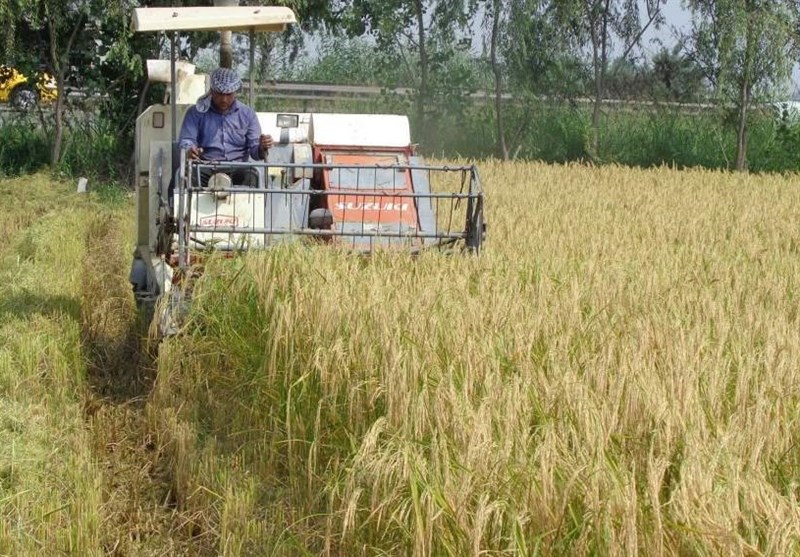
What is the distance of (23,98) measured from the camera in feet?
67.4

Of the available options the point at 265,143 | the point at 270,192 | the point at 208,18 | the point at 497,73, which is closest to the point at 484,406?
the point at 270,192

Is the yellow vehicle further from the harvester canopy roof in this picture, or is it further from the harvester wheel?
the harvester canopy roof

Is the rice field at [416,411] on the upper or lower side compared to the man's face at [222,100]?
lower

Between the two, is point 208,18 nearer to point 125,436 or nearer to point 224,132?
point 224,132

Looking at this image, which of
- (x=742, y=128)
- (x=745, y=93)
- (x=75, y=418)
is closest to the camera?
(x=75, y=418)

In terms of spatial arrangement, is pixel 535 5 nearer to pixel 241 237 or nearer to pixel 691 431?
pixel 241 237

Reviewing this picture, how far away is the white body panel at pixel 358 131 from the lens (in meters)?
9.08

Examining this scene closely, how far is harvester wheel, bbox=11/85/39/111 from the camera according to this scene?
2022 cm

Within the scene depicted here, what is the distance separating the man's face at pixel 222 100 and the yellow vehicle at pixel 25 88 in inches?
484

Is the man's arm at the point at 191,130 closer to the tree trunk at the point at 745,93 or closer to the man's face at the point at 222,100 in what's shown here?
the man's face at the point at 222,100

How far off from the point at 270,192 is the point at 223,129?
0.94m

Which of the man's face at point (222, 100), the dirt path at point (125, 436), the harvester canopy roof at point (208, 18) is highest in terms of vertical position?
the harvester canopy roof at point (208, 18)

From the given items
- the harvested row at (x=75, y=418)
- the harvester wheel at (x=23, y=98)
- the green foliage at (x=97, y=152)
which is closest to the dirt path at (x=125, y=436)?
the harvested row at (x=75, y=418)

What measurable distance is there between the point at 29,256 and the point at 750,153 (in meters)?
17.8
